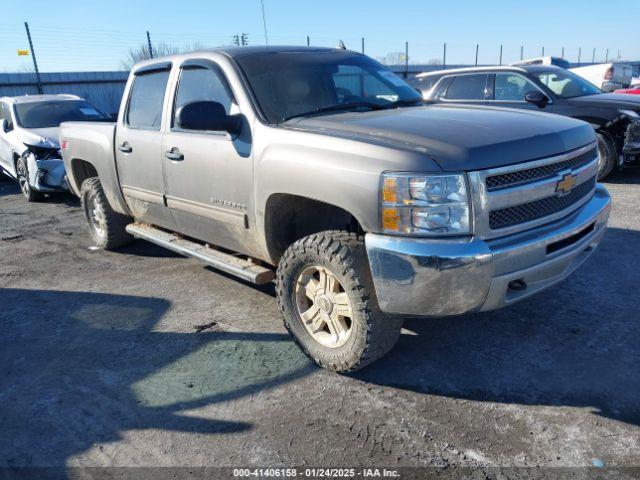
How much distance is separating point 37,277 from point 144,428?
3124mm

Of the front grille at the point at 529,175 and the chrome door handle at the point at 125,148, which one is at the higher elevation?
the front grille at the point at 529,175

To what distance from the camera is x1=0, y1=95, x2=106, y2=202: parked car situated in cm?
831

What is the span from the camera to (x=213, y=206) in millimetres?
3748

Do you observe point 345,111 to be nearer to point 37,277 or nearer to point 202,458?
point 202,458

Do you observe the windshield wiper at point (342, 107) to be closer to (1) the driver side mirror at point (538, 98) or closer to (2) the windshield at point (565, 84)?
(1) the driver side mirror at point (538, 98)

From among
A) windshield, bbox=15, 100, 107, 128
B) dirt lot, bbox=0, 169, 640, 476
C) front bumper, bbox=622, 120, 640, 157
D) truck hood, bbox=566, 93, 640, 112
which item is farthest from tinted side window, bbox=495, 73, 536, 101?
windshield, bbox=15, 100, 107, 128

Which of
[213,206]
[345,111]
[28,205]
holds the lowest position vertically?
[28,205]

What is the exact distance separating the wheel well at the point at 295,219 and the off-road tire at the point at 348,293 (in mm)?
244

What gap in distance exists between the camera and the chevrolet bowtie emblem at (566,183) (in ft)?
9.66

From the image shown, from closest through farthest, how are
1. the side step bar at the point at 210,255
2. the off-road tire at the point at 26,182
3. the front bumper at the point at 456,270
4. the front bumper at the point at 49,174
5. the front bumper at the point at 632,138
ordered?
the front bumper at the point at 456,270 < the side step bar at the point at 210,255 < the front bumper at the point at 632,138 < the front bumper at the point at 49,174 < the off-road tire at the point at 26,182

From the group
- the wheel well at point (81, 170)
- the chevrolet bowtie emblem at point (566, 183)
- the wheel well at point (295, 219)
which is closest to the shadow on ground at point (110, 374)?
the wheel well at point (295, 219)

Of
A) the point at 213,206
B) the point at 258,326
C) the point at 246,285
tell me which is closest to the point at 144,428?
the point at 258,326

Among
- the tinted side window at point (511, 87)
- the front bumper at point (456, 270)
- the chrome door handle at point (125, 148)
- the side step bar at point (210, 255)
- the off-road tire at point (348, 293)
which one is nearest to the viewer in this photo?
the front bumper at point (456, 270)

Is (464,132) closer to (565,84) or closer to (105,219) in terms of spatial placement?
(105,219)
